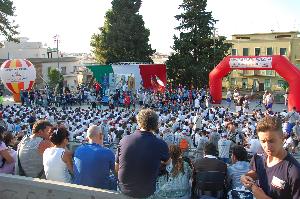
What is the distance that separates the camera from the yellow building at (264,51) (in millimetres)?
48375

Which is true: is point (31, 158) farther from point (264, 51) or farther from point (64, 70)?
point (64, 70)

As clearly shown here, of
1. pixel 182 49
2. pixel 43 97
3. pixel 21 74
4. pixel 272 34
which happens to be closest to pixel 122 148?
pixel 21 74

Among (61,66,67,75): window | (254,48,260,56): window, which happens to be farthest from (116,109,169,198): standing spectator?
(61,66,67,75): window

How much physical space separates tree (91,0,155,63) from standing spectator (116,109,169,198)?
36.1 metres

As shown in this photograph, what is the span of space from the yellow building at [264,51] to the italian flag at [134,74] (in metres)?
22.7

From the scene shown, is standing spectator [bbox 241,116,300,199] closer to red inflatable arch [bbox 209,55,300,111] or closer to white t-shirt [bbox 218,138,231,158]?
white t-shirt [bbox 218,138,231,158]

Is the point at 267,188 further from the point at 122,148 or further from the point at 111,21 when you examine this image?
the point at 111,21

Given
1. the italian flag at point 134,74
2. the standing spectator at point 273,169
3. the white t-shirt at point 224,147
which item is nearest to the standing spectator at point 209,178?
the standing spectator at point 273,169

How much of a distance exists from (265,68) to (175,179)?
71.7 ft

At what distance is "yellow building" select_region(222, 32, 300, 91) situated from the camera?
48375mm

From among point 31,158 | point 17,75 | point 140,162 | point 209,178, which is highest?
point 17,75

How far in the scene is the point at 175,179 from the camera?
4.94 metres

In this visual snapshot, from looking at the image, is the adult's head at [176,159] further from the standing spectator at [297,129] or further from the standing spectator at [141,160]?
the standing spectator at [297,129]

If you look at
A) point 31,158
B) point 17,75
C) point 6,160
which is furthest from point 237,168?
point 17,75
